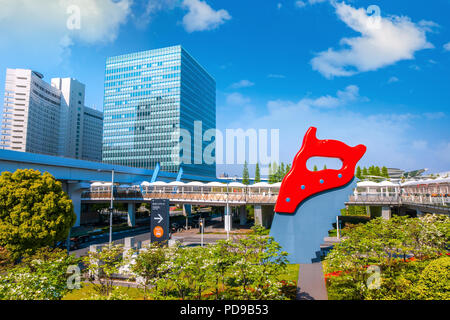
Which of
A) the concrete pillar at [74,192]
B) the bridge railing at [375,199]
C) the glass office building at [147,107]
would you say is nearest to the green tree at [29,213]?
the concrete pillar at [74,192]

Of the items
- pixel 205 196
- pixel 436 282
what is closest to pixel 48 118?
pixel 205 196

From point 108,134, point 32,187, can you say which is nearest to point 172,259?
point 32,187

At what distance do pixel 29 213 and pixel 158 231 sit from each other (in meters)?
10.1

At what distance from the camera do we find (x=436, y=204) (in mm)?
27562

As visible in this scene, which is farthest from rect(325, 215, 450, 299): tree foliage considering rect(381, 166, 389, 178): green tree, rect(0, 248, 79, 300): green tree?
rect(381, 166, 389, 178): green tree

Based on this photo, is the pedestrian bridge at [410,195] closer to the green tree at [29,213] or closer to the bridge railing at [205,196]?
the bridge railing at [205,196]

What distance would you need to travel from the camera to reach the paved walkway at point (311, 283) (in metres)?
16.8

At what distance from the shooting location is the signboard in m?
23.3

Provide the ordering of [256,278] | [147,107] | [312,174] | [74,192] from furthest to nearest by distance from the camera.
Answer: [147,107] < [74,192] < [312,174] < [256,278]

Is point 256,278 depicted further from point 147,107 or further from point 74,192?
point 147,107

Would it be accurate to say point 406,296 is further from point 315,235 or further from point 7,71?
point 7,71

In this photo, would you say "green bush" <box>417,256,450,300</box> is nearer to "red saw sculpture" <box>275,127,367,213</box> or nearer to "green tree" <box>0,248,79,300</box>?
"green tree" <box>0,248,79,300</box>

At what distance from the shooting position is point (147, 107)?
104 meters
